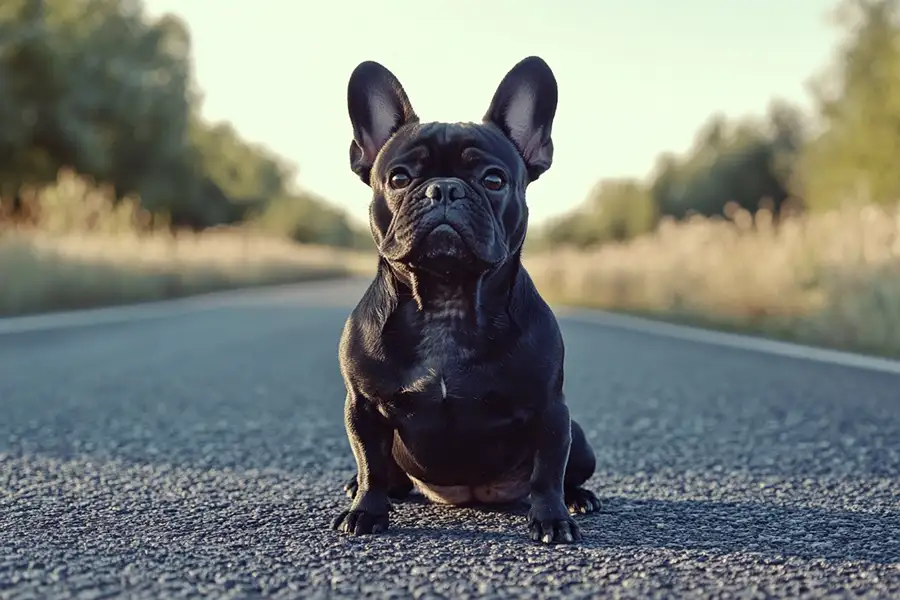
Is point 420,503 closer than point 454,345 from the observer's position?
No

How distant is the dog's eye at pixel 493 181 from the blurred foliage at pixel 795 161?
11.3 meters

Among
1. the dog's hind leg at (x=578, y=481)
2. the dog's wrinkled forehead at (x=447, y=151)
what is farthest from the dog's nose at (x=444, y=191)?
the dog's hind leg at (x=578, y=481)

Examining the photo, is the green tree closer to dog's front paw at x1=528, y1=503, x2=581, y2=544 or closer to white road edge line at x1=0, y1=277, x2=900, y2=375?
white road edge line at x1=0, y1=277, x2=900, y2=375

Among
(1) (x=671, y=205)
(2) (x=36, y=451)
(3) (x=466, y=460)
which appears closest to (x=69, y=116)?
(2) (x=36, y=451)

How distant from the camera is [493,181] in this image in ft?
9.48

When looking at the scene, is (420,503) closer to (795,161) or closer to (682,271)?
(682,271)

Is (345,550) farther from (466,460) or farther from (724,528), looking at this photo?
(724,528)

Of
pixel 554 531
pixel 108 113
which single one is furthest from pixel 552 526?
pixel 108 113

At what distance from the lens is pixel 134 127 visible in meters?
37.0

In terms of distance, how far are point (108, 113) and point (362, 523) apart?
3506 cm

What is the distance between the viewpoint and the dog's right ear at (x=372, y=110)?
317 centimetres

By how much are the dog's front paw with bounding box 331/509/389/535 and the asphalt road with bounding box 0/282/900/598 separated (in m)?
0.06

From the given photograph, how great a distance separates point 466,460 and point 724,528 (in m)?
0.78

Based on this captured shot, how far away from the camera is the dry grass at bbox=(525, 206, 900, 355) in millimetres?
9672
